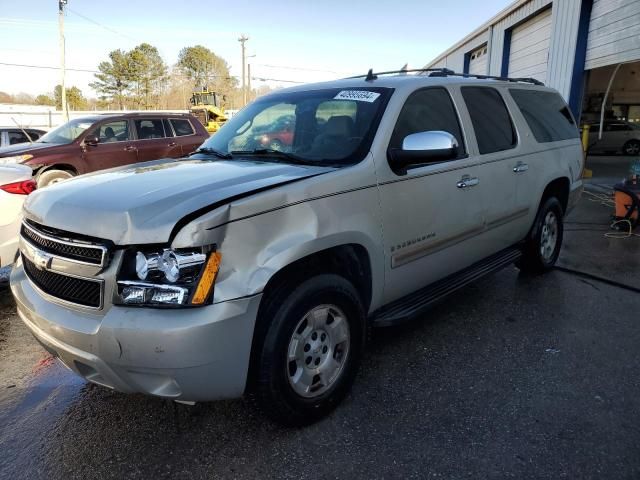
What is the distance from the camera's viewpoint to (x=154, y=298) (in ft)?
7.16

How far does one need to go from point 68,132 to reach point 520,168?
945 centimetres

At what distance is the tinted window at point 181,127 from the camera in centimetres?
1149

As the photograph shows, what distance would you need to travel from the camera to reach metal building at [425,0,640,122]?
34.4 ft

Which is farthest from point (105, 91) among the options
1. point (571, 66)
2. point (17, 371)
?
point (17, 371)

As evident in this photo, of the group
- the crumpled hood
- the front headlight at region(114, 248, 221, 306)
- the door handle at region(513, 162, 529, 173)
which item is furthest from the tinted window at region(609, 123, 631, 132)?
the front headlight at region(114, 248, 221, 306)

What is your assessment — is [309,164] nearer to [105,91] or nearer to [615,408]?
[615,408]

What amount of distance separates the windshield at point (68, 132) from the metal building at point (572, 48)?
11.1 m

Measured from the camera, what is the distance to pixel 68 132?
10484 millimetres

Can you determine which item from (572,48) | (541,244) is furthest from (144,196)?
(572,48)

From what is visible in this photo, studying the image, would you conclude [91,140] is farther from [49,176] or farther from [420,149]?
[420,149]

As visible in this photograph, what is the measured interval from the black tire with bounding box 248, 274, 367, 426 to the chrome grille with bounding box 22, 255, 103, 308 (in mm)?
753

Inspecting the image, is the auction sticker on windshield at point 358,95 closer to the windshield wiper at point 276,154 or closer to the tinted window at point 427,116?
the tinted window at point 427,116

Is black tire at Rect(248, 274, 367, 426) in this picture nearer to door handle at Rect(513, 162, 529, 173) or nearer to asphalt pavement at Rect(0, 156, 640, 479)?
asphalt pavement at Rect(0, 156, 640, 479)

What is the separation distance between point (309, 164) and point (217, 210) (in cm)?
96
